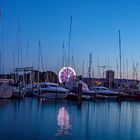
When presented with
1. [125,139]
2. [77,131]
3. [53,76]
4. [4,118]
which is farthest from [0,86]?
[53,76]

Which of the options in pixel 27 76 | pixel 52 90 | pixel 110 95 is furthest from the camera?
pixel 27 76

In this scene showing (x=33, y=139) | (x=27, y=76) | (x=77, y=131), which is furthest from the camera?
(x=27, y=76)

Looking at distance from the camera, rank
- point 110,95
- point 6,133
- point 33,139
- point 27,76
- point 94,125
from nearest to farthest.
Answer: point 33,139, point 6,133, point 94,125, point 110,95, point 27,76

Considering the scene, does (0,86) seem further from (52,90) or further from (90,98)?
(90,98)

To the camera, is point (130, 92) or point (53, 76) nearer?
point (130, 92)

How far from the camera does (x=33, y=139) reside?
23766 mm

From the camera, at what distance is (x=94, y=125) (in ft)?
108

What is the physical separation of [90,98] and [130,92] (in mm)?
11446

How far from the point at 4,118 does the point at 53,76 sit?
248ft

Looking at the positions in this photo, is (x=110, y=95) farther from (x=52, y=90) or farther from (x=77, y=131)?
(x=77, y=131)

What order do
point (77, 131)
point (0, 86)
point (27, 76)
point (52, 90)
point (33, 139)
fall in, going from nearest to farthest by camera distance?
1. point (33, 139)
2. point (77, 131)
3. point (0, 86)
4. point (52, 90)
5. point (27, 76)

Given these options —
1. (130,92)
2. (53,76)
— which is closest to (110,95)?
(130,92)

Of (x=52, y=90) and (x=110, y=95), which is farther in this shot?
(x=110, y=95)

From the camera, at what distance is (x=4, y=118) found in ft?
111
